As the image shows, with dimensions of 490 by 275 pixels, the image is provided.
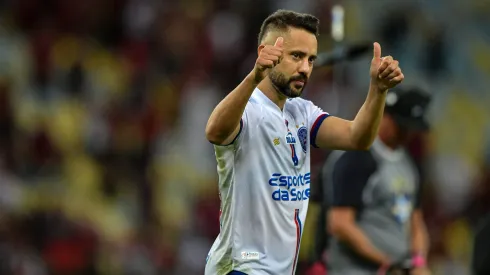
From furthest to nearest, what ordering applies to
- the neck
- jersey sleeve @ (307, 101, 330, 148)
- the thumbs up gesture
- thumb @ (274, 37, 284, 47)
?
jersey sleeve @ (307, 101, 330, 148)
the neck
the thumbs up gesture
thumb @ (274, 37, 284, 47)

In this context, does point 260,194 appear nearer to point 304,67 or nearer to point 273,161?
point 273,161

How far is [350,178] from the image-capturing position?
7102 mm

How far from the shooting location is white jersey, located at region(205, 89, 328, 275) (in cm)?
505

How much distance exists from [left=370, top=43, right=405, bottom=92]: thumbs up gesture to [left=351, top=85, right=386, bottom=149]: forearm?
5 cm

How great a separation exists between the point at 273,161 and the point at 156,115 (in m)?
6.78

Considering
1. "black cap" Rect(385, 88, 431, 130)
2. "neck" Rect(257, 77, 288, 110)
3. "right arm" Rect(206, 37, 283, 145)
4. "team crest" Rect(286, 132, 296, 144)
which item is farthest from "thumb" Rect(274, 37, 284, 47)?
"black cap" Rect(385, 88, 431, 130)

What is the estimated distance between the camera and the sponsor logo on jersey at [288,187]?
5.07 metres

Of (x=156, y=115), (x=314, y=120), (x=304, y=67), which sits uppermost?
(x=304, y=67)

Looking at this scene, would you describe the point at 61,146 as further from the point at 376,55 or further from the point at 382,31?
the point at 376,55

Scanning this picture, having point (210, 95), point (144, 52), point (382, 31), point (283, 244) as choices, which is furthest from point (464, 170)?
point (283, 244)

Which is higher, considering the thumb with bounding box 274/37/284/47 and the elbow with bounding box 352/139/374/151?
the thumb with bounding box 274/37/284/47

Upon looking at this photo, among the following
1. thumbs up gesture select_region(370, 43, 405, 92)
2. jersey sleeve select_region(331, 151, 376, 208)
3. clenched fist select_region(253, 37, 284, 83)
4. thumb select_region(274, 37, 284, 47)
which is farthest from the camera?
jersey sleeve select_region(331, 151, 376, 208)

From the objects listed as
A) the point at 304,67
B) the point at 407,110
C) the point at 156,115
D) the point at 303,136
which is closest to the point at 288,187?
the point at 303,136

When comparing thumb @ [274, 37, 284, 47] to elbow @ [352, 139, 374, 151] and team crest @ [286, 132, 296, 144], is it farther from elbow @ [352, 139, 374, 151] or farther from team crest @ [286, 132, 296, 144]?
elbow @ [352, 139, 374, 151]
